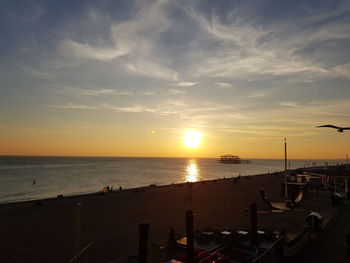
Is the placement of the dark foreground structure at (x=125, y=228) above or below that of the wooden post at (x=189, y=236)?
below

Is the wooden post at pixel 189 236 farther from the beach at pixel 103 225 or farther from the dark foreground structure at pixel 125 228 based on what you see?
the beach at pixel 103 225

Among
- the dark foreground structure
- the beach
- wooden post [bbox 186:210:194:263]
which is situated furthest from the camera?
the beach

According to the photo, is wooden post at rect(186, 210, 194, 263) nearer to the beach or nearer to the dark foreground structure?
the dark foreground structure

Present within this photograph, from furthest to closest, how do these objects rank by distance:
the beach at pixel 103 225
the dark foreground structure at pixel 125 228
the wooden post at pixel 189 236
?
1. the beach at pixel 103 225
2. the dark foreground structure at pixel 125 228
3. the wooden post at pixel 189 236

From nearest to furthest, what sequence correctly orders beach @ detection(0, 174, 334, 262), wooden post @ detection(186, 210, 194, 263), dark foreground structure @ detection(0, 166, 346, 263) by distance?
wooden post @ detection(186, 210, 194, 263) → dark foreground structure @ detection(0, 166, 346, 263) → beach @ detection(0, 174, 334, 262)

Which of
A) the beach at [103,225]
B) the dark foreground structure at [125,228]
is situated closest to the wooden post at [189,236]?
the dark foreground structure at [125,228]

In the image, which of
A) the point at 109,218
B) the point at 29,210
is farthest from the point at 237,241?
the point at 29,210

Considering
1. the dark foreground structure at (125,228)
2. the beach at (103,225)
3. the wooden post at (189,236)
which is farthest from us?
the beach at (103,225)

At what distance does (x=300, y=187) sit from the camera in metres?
27.3

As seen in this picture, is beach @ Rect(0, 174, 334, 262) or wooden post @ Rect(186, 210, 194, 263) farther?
beach @ Rect(0, 174, 334, 262)

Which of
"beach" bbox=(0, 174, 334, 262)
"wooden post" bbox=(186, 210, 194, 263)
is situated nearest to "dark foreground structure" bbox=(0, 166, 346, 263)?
"beach" bbox=(0, 174, 334, 262)

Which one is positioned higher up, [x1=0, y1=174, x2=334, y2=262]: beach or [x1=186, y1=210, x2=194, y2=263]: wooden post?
[x1=186, y1=210, x2=194, y2=263]: wooden post

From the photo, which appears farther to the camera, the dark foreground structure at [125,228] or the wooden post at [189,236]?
the dark foreground structure at [125,228]

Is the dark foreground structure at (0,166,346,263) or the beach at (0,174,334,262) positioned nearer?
the dark foreground structure at (0,166,346,263)
